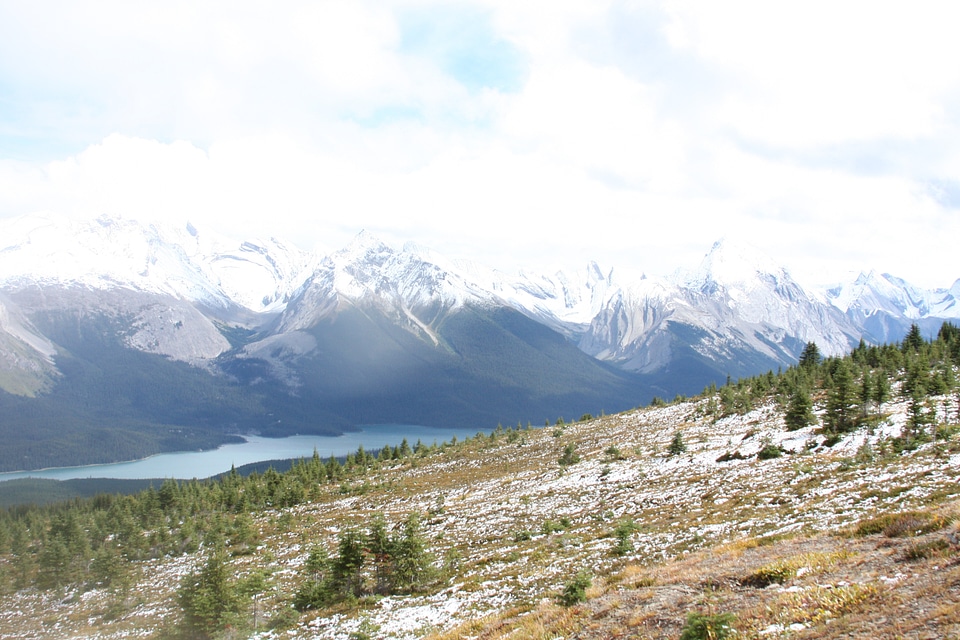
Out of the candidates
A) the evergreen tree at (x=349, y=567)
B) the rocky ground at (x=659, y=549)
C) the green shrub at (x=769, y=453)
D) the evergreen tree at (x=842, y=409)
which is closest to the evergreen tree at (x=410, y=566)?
the rocky ground at (x=659, y=549)

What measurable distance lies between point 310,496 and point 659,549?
73683mm

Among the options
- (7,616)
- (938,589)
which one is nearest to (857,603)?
(938,589)

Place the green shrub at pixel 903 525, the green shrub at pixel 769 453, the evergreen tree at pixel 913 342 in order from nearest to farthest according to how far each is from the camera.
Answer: the green shrub at pixel 903 525
the green shrub at pixel 769 453
the evergreen tree at pixel 913 342

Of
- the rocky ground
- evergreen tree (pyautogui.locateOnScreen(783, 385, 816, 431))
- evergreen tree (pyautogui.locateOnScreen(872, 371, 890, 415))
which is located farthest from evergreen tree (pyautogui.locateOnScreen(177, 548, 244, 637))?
evergreen tree (pyautogui.locateOnScreen(872, 371, 890, 415))

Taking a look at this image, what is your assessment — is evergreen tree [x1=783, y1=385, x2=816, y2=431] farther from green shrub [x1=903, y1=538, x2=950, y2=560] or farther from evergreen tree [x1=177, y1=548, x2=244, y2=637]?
evergreen tree [x1=177, y1=548, x2=244, y2=637]

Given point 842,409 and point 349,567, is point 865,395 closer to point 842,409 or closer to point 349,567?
point 842,409

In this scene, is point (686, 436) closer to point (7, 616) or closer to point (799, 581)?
point (799, 581)

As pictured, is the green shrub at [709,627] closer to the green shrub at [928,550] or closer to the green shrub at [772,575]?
the green shrub at [772,575]

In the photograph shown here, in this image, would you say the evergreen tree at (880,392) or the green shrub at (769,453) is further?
the evergreen tree at (880,392)

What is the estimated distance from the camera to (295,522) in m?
71.2

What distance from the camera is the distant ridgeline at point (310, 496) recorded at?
129ft

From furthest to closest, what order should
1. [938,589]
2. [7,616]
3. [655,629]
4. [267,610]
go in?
1. [7,616]
2. [267,610]
3. [655,629]
4. [938,589]

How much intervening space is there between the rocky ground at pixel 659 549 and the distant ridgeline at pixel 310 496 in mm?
2285

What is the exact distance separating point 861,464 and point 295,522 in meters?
62.7
